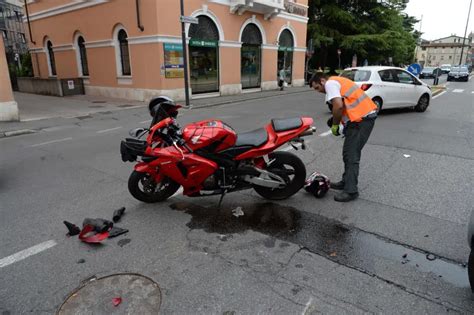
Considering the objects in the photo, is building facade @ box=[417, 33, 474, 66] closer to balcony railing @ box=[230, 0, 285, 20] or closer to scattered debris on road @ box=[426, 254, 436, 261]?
balcony railing @ box=[230, 0, 285, 20]

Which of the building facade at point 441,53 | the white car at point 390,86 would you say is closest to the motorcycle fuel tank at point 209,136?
the white car at point 390,86

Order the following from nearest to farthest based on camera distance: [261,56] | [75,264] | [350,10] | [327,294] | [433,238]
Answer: [327,294], [75,264], [433,238], [261,56], [350,10]

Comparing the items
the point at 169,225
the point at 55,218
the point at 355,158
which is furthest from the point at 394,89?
the point at 55,218

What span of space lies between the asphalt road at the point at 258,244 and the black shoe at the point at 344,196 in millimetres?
94

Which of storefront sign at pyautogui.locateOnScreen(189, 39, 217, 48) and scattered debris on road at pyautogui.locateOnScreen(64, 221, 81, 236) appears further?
storefront sign at pyautogui.locateOnScreen(189, 39, 217, 48)

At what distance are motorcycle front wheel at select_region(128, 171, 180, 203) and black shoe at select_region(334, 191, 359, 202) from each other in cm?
218

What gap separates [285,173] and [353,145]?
99 cm

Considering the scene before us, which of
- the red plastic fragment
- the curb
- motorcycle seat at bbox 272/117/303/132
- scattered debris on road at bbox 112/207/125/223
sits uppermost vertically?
motorcycle seat at bbox 272/117/303/132

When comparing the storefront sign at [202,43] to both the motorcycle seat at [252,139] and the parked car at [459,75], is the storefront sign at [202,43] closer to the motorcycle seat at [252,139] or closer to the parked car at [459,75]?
the motorcycle seat at [252,139]

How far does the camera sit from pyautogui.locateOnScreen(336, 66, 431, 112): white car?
1098 cm

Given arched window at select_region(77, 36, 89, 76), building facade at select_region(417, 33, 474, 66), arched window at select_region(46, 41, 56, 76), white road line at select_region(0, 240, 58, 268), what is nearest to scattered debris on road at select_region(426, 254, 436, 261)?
white road line at select_region(0, 240, 58, 268)

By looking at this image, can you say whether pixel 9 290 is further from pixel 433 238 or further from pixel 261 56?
pixel 261 56

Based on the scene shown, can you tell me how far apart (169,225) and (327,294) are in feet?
6.44

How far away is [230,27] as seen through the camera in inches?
754
